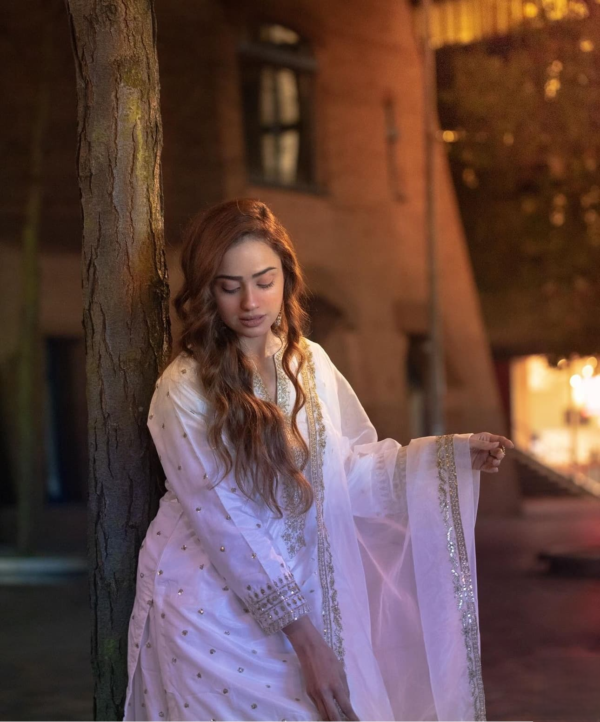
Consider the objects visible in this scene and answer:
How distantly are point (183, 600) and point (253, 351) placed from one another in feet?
1.60

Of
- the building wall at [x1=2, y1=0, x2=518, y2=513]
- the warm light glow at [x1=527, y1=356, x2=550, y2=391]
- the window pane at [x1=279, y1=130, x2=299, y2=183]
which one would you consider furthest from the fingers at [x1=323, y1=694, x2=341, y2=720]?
the warm light glow at [x1=527, y1=356, x2=550, y2=391]

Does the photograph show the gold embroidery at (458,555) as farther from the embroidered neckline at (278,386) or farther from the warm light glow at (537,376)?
the warm light glow at (537,376)

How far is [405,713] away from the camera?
7.17 feet

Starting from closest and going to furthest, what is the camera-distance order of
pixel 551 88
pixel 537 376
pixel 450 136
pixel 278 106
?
1. pixel 551 88
2. pixel 278 106
3. pixel 450 136
4. pixel 537 376

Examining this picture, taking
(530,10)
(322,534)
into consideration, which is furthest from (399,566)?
(530,10)

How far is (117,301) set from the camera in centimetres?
238

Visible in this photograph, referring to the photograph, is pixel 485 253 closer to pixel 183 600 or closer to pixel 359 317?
pixel 359 317

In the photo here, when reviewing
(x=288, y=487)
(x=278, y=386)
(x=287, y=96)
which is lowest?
(x=288, y=487)

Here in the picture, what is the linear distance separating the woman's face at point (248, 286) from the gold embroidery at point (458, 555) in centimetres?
45

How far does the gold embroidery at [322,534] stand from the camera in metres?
2.04

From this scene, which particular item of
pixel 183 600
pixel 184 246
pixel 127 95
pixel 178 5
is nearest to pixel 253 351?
pixel 184 246

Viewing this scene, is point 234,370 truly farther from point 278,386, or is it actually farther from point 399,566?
point 399,566

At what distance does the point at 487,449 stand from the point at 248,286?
568 millimetres

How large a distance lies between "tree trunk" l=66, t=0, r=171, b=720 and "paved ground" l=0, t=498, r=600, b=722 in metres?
2.21
